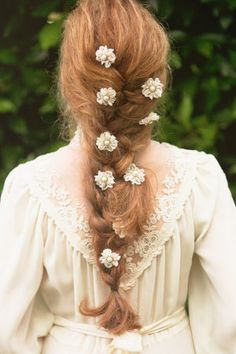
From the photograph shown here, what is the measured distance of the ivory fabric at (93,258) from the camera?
252cm

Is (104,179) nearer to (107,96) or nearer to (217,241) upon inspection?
(107,96)

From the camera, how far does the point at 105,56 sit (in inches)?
92.3

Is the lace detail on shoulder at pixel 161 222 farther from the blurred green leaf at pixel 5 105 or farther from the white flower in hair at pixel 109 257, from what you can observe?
the blurred green leaf at pixel 5 105

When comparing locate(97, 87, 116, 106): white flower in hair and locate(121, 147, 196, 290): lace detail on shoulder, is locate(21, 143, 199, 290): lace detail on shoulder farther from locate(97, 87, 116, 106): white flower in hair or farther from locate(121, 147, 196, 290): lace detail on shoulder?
locate(97, 87, 116, 106): white flower in hair

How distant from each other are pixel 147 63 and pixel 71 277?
0.60 meters

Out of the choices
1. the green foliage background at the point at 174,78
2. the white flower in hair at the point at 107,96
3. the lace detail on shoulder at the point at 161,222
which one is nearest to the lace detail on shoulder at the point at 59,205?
the lace detail on shoulder at the point at 161,222

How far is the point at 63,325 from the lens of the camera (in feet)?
8.70

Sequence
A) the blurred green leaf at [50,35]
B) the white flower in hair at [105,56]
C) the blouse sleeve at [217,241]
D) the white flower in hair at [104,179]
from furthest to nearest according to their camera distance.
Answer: the blurred green leaf at [50,35] → the blouse sleeve at [217,241] → the white flower in hair at [104,179] → the white flower in hair at [105,56]

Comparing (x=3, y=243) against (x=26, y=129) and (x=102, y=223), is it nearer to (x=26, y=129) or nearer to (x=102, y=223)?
(x=102, y=223)

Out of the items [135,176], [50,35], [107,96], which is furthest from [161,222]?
[50,35]

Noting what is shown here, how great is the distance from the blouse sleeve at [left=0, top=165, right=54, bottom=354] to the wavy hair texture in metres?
0.16

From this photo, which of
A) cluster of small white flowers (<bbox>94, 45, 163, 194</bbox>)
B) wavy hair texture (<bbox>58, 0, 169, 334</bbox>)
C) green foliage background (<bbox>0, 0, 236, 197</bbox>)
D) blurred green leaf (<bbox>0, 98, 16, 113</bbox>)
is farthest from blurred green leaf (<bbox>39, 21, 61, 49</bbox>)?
cluster of small white flowers (<bbox>94, 45, 163, 194</bbox>)

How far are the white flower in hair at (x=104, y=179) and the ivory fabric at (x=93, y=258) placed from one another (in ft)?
0.25

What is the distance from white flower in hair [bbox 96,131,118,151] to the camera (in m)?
2.43
